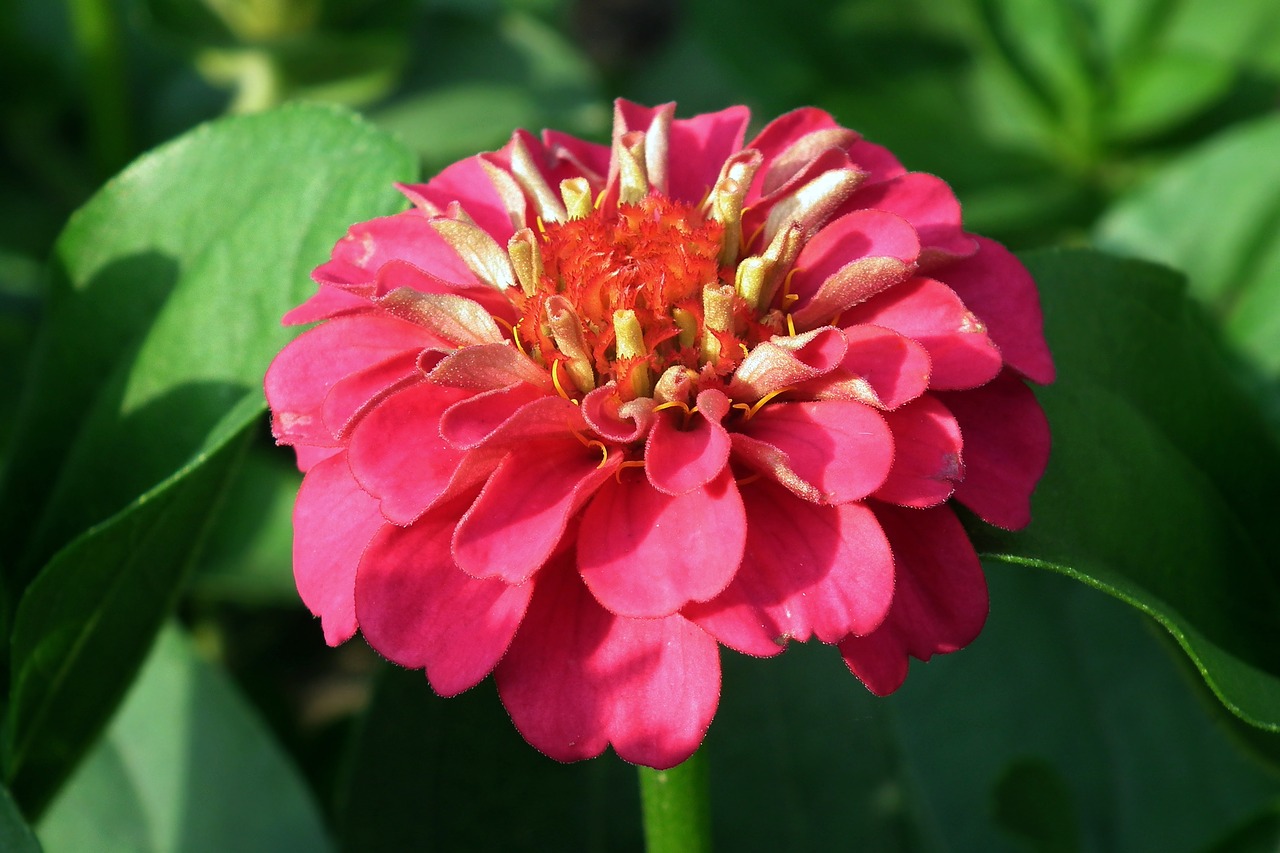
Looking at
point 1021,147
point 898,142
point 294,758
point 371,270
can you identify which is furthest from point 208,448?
point 1021,147

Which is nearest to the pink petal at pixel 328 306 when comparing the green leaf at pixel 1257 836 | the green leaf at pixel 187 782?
the green leaf at pixel 187 782

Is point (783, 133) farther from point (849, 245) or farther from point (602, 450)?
point (602, 450)

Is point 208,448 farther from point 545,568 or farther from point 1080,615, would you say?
point 1080,615

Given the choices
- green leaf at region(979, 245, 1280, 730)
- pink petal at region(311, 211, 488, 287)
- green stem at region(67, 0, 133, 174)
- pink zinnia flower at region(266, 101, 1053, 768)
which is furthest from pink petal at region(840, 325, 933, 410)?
green stem at region(67, 0, 133, 174)

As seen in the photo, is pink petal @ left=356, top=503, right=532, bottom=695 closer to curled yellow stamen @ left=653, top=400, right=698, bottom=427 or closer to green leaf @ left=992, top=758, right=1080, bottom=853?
curled yellow stamen @ left=653, top=400, right=698, bottom=427

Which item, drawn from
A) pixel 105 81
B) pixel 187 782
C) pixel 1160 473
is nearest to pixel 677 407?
pixel 1160 473

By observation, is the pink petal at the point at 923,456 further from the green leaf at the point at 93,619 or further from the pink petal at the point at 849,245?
the green leaf at the point at 93,619
